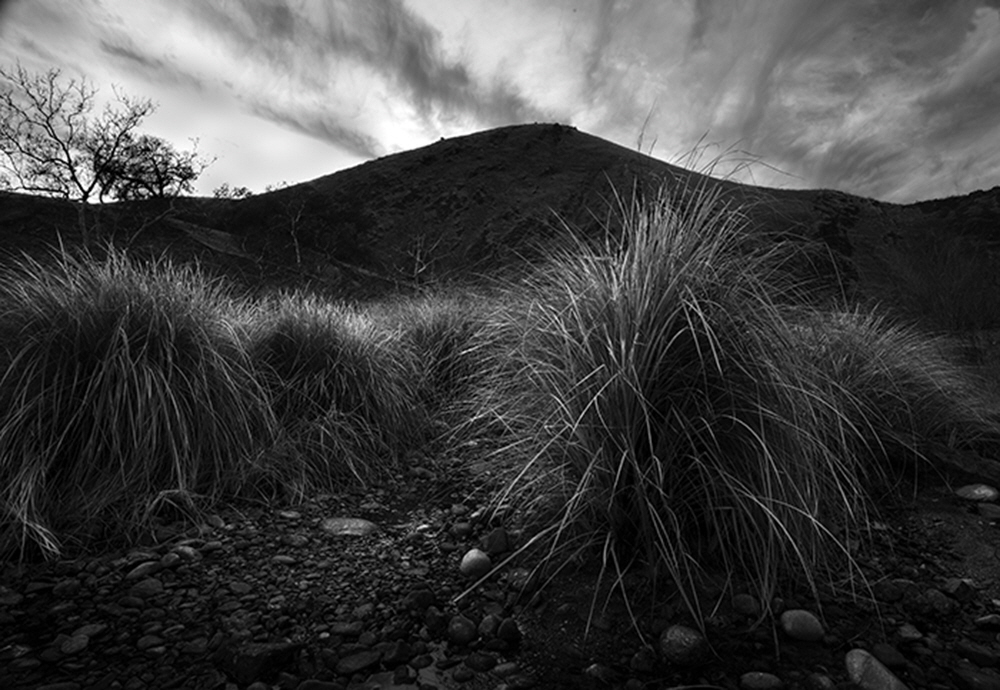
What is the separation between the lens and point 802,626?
1428 millimetres

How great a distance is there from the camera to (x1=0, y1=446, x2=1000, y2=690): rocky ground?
1291 millimetres

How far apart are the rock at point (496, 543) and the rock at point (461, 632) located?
420 millimetres

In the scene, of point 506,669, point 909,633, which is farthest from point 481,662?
point 909,633

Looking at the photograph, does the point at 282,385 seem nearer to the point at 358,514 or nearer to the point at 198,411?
the point at 198,411

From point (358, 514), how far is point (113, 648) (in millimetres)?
1148

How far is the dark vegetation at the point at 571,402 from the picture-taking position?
65.6 inches

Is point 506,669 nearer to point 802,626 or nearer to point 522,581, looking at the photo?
point 522,581

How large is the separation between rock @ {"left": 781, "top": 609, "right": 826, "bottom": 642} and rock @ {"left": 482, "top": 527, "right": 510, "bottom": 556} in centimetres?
98

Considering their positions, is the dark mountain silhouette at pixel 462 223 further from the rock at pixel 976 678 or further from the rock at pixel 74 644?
the rock at pixel 74 644

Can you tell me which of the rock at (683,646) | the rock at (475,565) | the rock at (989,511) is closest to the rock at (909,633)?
the rock at (683,646)

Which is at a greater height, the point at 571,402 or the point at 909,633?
the point at 571,402

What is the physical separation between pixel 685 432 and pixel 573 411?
1.36 feet

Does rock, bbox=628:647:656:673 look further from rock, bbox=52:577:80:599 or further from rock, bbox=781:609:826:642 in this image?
rock, bbox=52:577:80:599

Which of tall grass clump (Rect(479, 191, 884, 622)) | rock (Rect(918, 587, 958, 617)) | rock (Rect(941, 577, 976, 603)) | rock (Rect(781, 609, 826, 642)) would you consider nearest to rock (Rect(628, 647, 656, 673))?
tall grass clump (Rect(479, 191, 884, 622))
